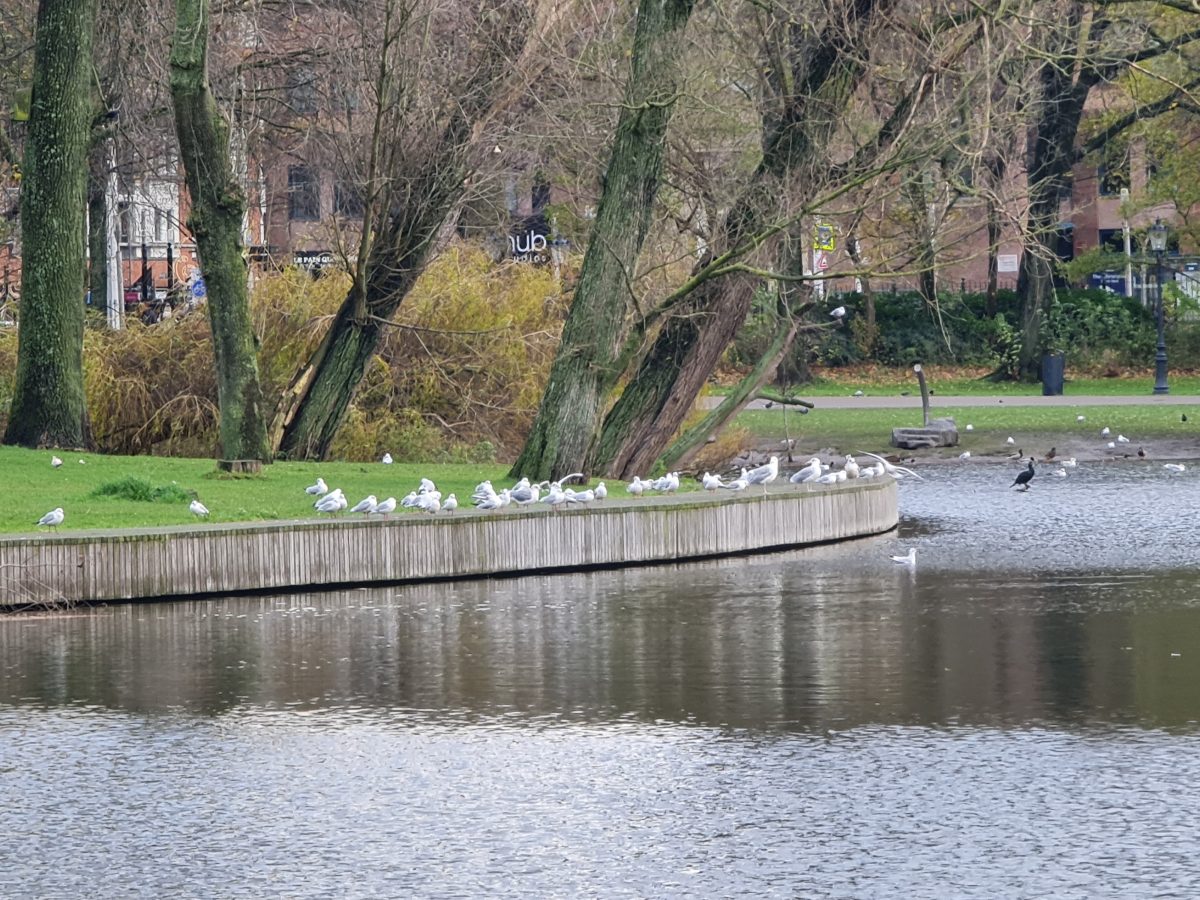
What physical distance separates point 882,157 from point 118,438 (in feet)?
37.3

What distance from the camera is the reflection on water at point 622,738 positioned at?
347 inches

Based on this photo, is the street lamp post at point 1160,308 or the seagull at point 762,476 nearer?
the seagull at point 762,476

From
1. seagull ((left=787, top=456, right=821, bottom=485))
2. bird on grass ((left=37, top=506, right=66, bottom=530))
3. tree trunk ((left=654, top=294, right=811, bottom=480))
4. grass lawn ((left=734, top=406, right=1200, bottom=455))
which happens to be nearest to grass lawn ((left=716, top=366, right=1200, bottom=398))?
grass lawn ((left=734, top=406, right=1200, bottom=455))

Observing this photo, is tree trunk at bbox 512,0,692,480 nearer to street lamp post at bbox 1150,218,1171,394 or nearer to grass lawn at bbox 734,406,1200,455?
grass lawn at bbox 734,406,1200,455

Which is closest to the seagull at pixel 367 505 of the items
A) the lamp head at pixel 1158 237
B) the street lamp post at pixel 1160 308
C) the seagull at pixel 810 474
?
the seagull at pixel 810 474

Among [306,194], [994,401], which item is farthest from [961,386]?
[306,194]

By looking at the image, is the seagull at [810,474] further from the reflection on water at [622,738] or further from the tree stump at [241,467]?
the tree stump at [241,467]

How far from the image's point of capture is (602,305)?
23906mm

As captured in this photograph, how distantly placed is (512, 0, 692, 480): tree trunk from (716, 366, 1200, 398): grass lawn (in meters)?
20.9

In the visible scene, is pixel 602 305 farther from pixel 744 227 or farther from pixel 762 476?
pixel 762 476

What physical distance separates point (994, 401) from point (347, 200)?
18.4 metres

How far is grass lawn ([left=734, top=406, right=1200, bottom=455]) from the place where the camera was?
36.1 meters

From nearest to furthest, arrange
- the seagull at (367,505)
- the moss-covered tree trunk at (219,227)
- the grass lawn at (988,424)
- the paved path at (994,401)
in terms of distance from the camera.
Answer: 1. the seagull at (367,505)
2. the moss-covered tree trunk at (219,227)
3. the grass lawn at (988,424)
4. the paved path at (994,401)

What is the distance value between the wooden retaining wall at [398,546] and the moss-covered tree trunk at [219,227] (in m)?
5.19
